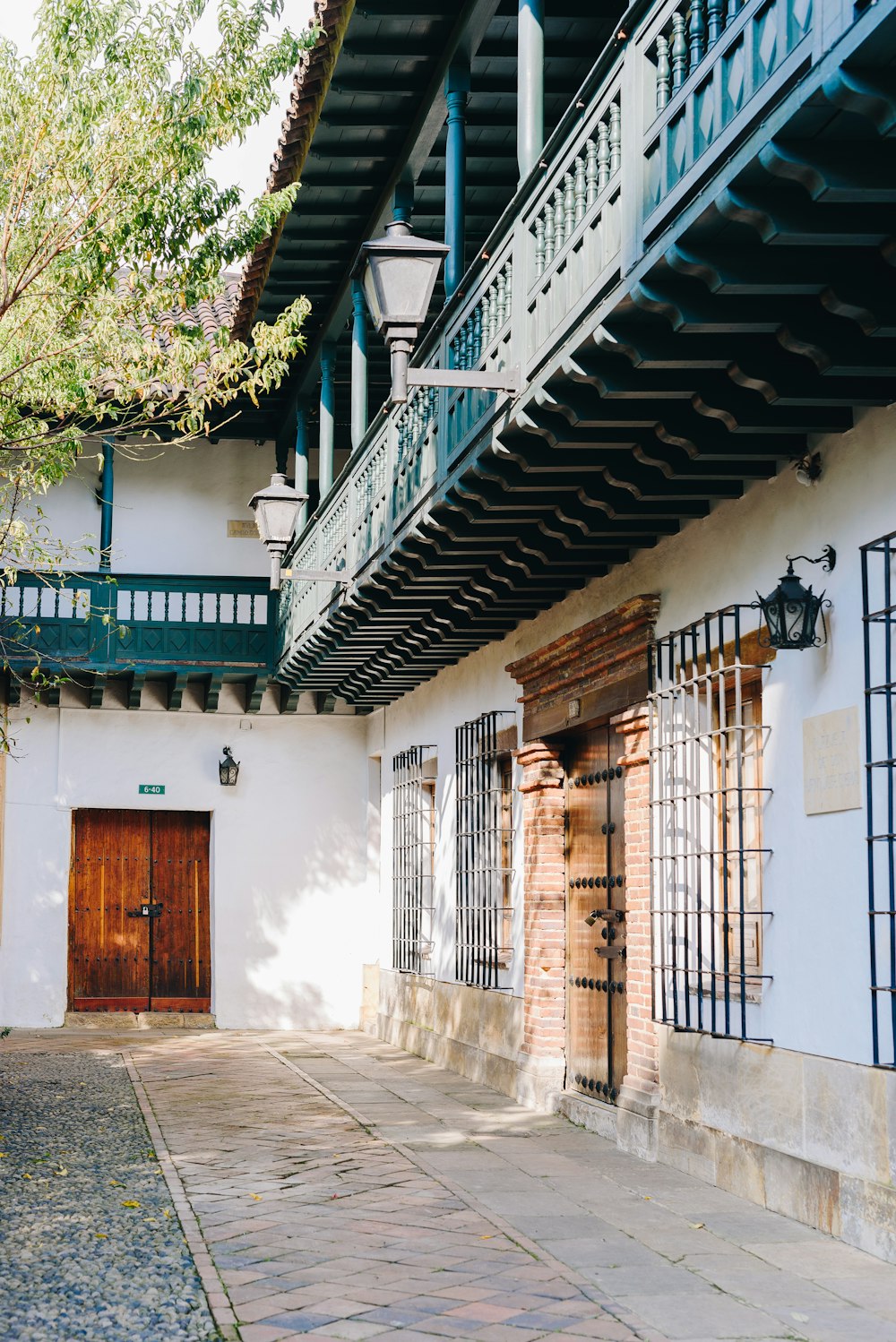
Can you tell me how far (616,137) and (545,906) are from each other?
5829 millimetres

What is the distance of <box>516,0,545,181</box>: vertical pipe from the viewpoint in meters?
7.48

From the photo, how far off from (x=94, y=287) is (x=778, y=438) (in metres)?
4.96

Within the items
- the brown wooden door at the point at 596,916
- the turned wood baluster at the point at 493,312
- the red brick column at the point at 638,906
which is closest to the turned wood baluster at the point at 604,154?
the turned wood baluster at the point at 493,312

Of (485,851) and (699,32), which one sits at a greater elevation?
(699,32)

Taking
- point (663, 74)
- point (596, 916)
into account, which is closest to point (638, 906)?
point (596, 916)

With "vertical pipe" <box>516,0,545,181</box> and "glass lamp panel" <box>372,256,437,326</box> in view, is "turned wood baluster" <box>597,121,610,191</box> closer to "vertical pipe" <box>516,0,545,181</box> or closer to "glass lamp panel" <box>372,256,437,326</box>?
"glass lamp panel" <box>372,256,437,326</box>

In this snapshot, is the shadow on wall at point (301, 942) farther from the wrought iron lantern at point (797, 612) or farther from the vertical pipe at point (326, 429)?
the wrought iron lantern at point (797, 612)

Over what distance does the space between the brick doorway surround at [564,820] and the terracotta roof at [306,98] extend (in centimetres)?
400

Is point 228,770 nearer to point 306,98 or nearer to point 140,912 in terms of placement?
point 140,912

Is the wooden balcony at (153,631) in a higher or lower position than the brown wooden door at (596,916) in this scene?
higher

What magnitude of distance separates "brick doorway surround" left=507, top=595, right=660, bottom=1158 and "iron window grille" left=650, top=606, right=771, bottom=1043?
0.28 metres

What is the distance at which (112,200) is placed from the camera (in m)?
9.23

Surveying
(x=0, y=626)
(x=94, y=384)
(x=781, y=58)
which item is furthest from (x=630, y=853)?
(x=0, y=626)

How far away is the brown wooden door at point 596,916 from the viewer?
9.34 meters
